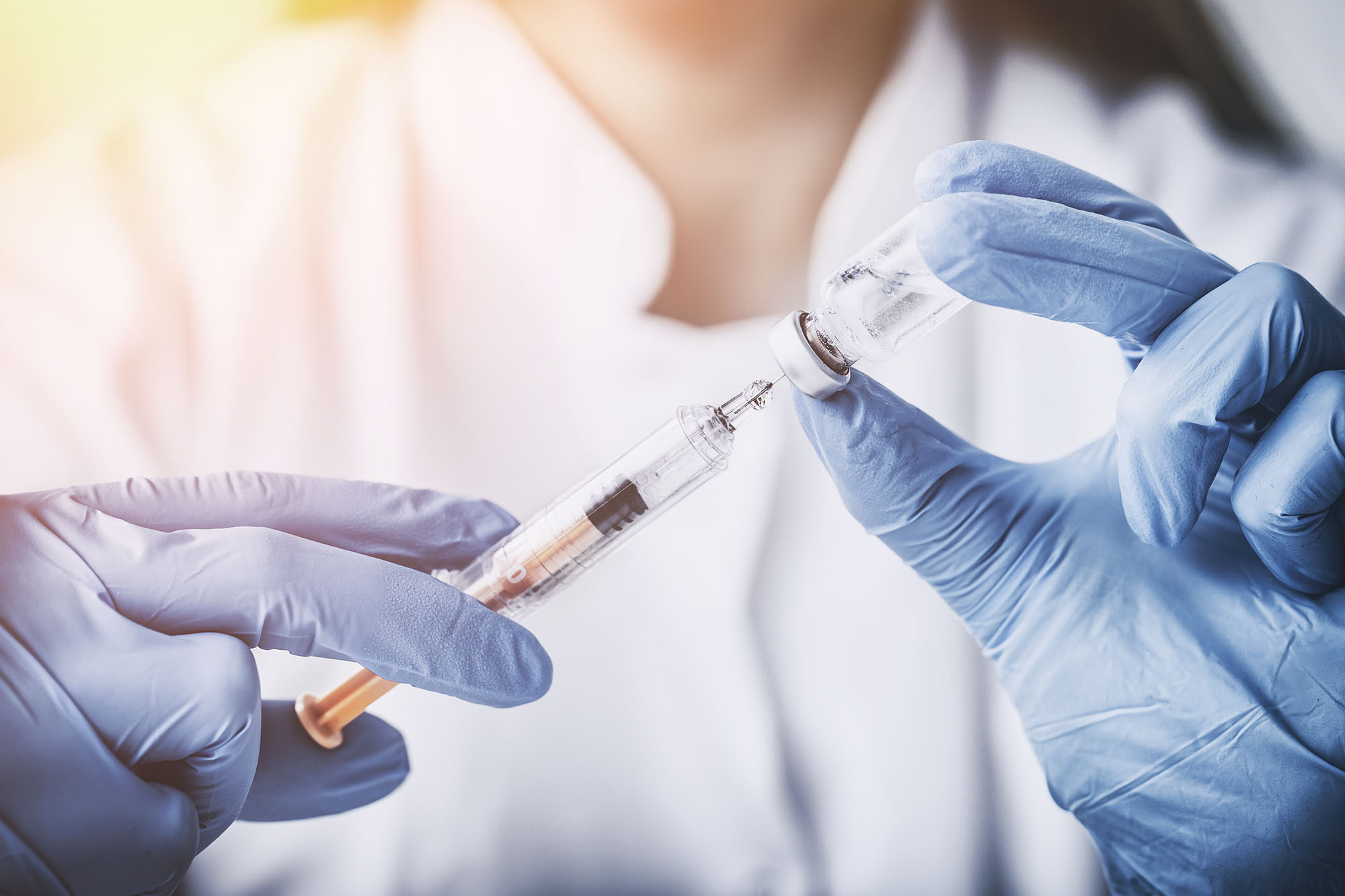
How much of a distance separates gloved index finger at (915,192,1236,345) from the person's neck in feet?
2.03

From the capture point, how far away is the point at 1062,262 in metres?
0.88

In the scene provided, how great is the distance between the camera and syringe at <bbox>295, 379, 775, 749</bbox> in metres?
0.96

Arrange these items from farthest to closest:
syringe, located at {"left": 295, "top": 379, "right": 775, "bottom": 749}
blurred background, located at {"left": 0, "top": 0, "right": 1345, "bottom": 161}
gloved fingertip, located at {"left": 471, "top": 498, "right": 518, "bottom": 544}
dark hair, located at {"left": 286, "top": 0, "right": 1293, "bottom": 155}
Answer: dark hair, located at {"left": 286, "top": 0, "right": 1293, "bottom": 155} → blurred background, located at {"left": 0, "top": 0, "right": 1345, "bottom": 161} → gloved fingertip, located at {"left": 471, "top": 498, "right": 518, "bottom": 544} → syringe, located at {"left": 295, "top": 379, "right": 775, "bottom": 749}

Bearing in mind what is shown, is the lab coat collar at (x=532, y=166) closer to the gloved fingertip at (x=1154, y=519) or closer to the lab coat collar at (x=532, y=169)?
the lab coat collar at (x=532, y=169)

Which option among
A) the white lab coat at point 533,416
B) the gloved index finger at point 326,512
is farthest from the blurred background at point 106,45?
the gloved index finger at point 326,512

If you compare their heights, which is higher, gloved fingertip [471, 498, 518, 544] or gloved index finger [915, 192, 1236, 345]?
gloved fingertip [471, 498, 518, 544]

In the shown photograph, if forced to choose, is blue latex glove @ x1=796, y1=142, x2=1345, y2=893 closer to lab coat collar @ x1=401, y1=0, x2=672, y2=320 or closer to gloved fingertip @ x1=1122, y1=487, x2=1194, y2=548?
gloved fingertip @ x1=1122, y1=487, x2=1194, y2=548

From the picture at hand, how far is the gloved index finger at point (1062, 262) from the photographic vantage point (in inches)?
33.0

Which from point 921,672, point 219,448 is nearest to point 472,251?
point 219,448

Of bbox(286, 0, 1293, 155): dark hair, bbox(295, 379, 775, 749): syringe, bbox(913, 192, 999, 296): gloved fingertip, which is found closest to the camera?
bbox(913, 192, 999, 296): gloved fingertip

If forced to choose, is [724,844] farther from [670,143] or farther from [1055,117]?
[1055,117]

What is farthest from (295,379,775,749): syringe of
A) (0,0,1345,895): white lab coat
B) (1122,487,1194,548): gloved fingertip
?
(1122,487,1194,548): gloved fingertip

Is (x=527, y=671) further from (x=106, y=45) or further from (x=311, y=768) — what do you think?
(x=106, y=45)

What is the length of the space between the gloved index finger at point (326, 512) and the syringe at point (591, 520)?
10cm
